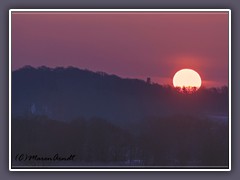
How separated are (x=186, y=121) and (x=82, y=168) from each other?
34.6 inches

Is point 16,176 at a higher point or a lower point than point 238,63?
lower

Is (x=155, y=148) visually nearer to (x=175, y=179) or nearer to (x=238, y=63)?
(x=175, y=179)

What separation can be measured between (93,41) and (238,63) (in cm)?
113

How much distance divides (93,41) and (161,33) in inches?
20.9

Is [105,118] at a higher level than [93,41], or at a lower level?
lower

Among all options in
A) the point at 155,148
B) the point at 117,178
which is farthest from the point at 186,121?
the point at 117,178

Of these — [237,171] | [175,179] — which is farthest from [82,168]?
[237,171]

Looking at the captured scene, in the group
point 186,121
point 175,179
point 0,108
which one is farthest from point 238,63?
point 0,108

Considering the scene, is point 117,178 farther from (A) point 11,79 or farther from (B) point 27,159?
(A) point 11,79

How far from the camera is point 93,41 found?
19.3 feet

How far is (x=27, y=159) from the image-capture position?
584 cm

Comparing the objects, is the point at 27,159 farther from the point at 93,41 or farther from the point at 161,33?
the point at 161,33

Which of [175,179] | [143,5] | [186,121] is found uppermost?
[143,5]

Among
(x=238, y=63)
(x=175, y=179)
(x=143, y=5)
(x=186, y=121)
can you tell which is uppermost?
(x=143, y=5)
